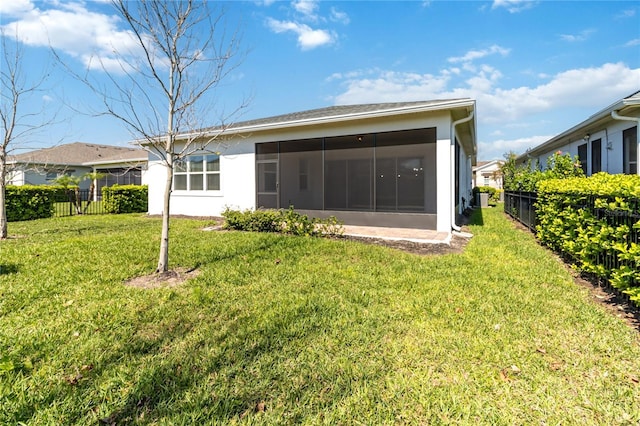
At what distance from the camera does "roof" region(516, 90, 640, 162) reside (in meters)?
7.71

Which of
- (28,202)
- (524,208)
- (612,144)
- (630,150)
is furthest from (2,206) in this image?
(612,144)

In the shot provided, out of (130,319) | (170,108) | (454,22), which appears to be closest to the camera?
(130,319)

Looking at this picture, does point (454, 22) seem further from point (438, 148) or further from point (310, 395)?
point (310, 395)

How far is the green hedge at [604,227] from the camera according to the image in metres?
3.43

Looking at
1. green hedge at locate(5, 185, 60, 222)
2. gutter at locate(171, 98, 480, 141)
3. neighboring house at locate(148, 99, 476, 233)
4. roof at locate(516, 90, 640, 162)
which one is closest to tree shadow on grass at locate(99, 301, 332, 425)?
gutter at locate(171, 98, 480, 141)

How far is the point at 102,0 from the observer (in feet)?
15.8

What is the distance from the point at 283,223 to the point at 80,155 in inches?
997

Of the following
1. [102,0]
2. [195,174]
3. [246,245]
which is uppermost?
[102,0]

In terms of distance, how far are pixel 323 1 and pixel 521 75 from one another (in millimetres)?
8252

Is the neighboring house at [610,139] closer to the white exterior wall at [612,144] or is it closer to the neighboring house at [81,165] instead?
the white exterior wall at [612,144]

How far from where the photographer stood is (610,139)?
1013cm

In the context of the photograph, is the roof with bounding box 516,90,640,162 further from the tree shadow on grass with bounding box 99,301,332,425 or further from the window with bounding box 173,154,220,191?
the window with bounding box 173,154,220,191

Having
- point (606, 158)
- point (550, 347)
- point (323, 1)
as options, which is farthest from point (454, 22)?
point (550, 347)

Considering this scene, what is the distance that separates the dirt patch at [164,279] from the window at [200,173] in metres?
8.04
